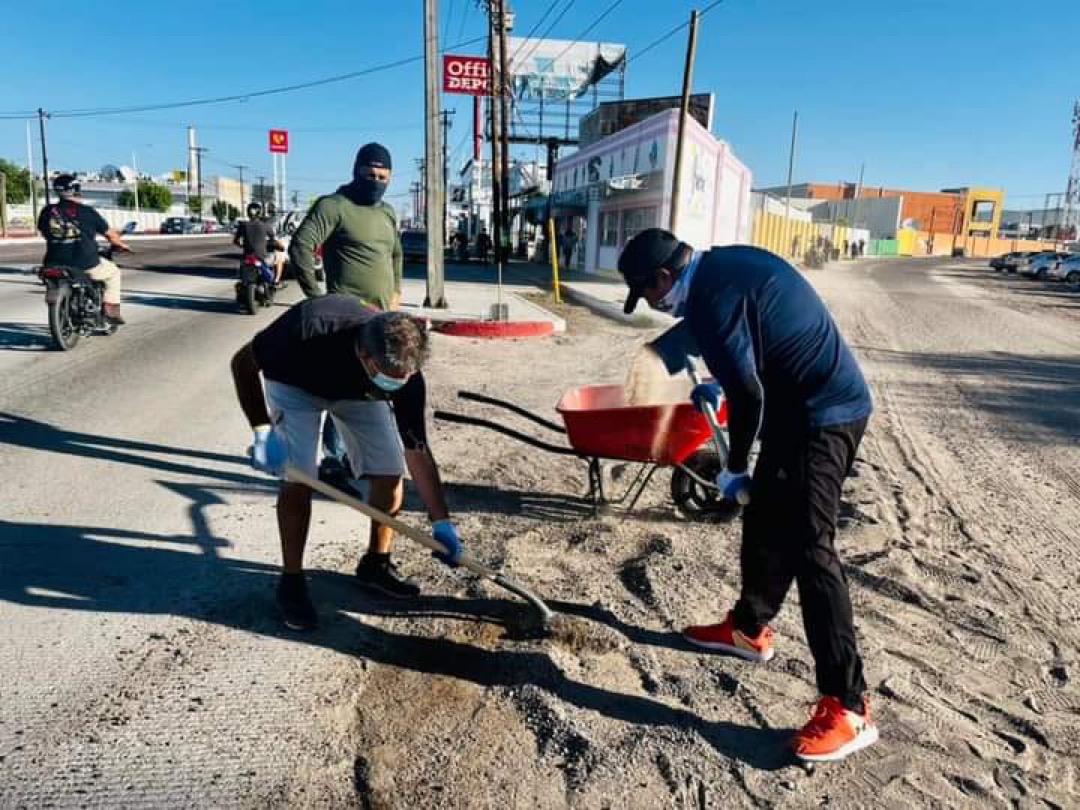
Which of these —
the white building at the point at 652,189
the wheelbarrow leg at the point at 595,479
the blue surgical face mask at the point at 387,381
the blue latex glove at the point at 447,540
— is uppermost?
the white building at the point at 652,189

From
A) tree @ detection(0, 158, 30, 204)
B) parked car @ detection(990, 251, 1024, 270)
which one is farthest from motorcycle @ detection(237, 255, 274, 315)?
tree @ detection(0, 158, 30, 204)

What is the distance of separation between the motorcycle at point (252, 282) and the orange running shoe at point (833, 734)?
12.1m

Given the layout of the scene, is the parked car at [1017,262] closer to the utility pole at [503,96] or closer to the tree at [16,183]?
the utility pole at [503,96]

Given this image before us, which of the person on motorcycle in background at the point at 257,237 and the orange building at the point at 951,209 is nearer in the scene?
the person on motorcycle in background at the point at 257,237

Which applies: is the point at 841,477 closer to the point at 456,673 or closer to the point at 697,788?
the point at 697,788

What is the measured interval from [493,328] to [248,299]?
13.5ft

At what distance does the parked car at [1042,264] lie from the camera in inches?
1617

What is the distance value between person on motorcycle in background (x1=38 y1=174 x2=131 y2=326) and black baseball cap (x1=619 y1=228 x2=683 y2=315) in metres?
7.67

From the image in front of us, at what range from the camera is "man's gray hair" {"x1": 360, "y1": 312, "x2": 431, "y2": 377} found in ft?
9.42

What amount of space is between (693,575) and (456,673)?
4.78 ft

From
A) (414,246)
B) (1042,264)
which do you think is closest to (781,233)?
(1042,264)

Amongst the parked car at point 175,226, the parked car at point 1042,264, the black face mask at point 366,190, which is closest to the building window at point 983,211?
the parked car at point 1042,264

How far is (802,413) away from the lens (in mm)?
2748

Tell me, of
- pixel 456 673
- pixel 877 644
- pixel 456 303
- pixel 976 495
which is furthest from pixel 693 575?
pixel 456 303
